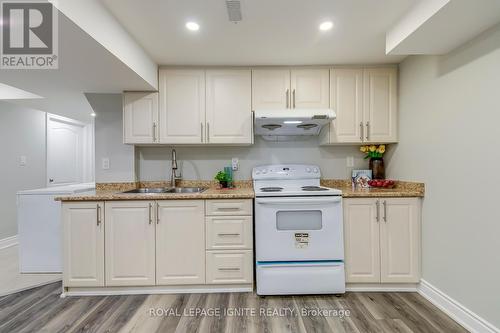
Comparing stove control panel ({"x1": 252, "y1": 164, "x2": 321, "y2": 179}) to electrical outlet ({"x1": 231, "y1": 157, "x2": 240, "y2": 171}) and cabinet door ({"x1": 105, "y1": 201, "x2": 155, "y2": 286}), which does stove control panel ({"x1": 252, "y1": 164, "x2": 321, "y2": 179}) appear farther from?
cabinet door ({"x1": 105, "y1": 201, "x2": 155, "y2": 286})

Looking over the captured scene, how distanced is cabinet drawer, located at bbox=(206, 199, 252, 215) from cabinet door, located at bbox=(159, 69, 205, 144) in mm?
717

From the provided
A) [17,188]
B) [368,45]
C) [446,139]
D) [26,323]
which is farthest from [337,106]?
[17,188]

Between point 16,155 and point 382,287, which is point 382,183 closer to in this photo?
point 382,287

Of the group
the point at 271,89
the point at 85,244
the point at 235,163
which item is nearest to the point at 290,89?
the point at 271,89

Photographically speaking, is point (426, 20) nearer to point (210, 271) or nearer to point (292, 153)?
point (292, 153)

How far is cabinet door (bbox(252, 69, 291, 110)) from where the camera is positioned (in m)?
2.50

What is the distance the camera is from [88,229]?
2.11m

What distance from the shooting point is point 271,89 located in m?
2.51

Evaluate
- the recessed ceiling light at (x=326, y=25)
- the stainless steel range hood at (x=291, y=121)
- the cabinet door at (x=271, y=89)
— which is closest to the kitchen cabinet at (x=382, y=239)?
the stainless steel range hood at (x=291, y=121)

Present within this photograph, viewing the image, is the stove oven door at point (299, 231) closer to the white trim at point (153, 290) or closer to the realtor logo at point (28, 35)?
the white trim at point (153, 290)

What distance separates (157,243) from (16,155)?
3100mm

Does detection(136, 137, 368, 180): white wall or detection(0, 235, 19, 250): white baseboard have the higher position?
detection(136, 137, 368, 180): white wall

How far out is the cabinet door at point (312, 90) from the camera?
8.19 ft

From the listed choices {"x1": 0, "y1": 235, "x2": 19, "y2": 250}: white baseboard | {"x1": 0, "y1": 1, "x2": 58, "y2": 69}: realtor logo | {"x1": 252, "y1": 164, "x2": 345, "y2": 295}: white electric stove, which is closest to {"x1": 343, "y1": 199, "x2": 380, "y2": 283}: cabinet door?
{"x1": 252, "y1": 164, "x2": 345, "y2": 295}: white electric stove
